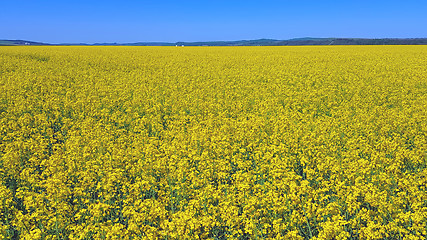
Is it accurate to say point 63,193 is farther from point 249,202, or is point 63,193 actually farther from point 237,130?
point 237,130

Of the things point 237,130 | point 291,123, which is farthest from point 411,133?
point 237,130

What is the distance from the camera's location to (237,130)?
29.6 feet

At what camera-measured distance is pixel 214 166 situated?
22.0ft

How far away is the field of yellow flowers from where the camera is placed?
A: 4688mm

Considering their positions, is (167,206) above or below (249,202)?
below

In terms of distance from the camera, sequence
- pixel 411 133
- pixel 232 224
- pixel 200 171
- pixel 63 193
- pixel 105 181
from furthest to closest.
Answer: pixel 411 133 → pixel 200 171 → pixel 105 181 → pixel 63 193 → pixel 232 224

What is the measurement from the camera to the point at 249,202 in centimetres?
489

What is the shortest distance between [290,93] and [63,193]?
1040 centimetres

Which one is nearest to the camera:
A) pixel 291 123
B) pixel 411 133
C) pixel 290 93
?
pixel 411 133

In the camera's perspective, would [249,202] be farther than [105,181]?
No

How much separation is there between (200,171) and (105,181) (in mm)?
1968

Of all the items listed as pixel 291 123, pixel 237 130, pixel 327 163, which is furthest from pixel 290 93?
pixel 327 163

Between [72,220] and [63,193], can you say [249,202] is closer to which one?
[72,220]

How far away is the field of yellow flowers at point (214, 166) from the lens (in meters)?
4.69
